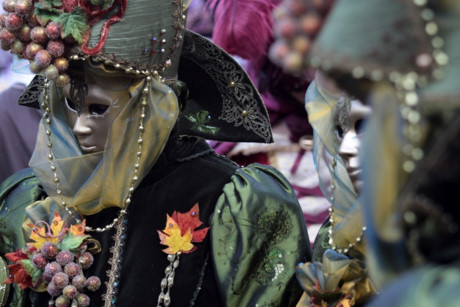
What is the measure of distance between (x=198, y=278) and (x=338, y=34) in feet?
4.61

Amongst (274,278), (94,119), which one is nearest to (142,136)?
(94,119)

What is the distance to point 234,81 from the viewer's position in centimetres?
242

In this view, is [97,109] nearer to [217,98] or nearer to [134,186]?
[134,186]

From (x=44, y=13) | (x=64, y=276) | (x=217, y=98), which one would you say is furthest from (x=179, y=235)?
(x=44, y=13)

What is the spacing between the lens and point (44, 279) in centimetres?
221

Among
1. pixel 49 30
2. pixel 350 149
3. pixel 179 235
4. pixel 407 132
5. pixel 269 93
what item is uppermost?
pixel 407 132

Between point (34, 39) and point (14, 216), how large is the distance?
571mm

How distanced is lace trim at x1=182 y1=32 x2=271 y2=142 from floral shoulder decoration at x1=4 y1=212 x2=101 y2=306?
1.81 feet

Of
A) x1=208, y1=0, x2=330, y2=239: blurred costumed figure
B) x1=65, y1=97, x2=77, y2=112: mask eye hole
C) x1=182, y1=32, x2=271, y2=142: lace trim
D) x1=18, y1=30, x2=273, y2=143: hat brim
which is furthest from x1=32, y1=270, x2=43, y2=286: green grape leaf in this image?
x1=208, y1=0, x2=330, y2=239: blurred costumed figure

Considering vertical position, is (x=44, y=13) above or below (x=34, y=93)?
above

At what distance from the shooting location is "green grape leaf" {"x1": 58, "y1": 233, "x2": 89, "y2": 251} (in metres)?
2.23

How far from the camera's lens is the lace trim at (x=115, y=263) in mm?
2203

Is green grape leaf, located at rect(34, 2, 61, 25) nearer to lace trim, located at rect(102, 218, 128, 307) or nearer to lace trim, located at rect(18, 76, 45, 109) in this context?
lace trim, located at rect(18, 76, 45, 109)

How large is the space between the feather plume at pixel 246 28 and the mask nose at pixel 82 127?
1382mm
